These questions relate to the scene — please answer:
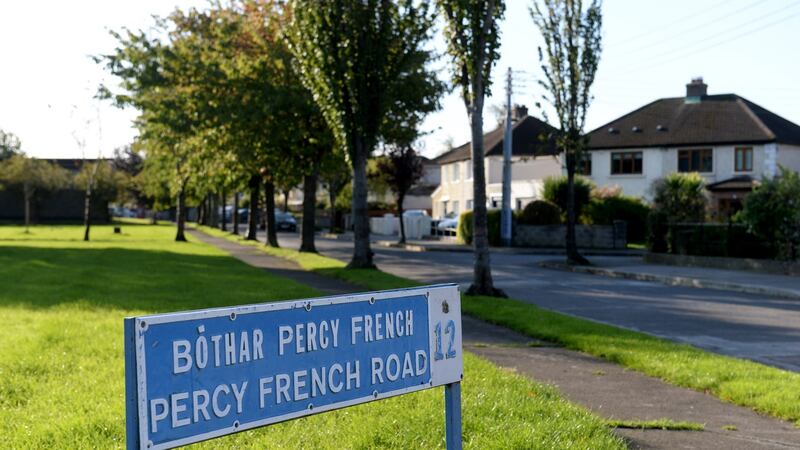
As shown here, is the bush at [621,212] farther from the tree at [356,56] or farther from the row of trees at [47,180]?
the row of trees at [47,180]

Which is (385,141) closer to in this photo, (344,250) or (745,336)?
(344,250)

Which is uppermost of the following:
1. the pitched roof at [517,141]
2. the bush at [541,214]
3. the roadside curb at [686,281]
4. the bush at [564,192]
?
the pitched roof at [517,141]

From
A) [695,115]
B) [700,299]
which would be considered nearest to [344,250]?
[700,299]

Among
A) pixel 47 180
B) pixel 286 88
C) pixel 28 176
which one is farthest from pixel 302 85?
pixel 47 180

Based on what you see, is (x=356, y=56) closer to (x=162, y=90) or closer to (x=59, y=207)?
(x=162, y=90)

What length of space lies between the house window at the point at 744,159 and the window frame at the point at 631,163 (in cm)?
578

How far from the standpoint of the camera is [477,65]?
1736cm

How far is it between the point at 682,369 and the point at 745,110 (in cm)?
4976

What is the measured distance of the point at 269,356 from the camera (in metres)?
3.73

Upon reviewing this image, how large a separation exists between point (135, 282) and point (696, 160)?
137 ft

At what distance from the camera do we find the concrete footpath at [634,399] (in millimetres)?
6645

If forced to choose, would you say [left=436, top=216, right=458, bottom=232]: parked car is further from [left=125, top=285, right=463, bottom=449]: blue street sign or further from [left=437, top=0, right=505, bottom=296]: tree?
[left=125, top=285, right=463, bottom=449]: blue street sign

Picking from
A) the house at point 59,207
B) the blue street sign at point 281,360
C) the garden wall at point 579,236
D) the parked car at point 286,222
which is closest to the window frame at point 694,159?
the garden wall at point 579,236

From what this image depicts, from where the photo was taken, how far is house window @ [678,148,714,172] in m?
53.2
